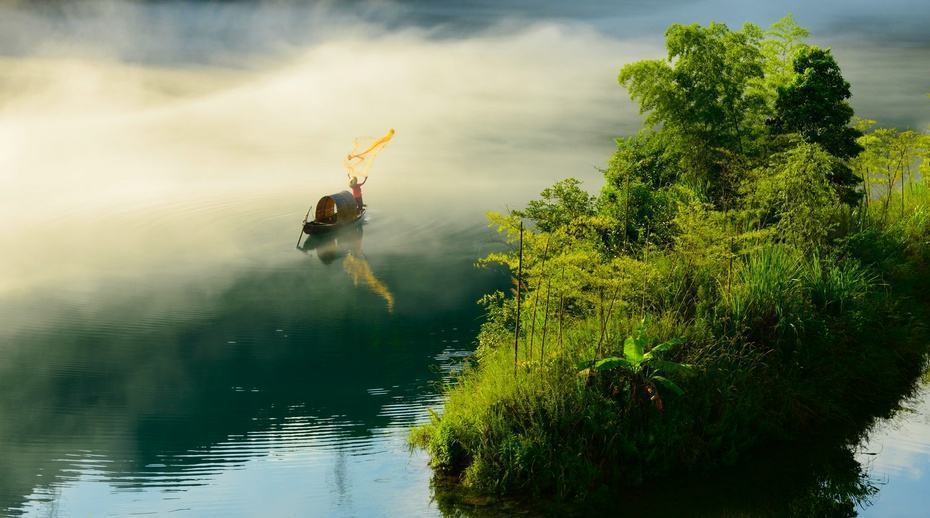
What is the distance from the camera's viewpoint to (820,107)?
17266 millimetres

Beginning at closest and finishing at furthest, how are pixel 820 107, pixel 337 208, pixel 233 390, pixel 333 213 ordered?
pixel 233 390 < pixel 820 107 < pixel 337 208 < pixel 333 213

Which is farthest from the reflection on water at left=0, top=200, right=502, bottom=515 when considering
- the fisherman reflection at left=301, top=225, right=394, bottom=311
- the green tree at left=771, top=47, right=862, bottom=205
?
the green tree at left=771, top=47, right=862, bottom=205

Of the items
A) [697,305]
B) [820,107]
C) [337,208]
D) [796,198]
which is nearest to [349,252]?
[337,208]

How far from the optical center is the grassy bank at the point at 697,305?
1022cm

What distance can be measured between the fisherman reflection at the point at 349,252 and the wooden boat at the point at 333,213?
0.56 m

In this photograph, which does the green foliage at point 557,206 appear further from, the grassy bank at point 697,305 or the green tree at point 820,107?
the green tree at point 820,107

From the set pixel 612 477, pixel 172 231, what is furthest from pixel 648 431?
pixel 172 231

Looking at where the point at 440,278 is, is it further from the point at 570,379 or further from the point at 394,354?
the point at 570,379

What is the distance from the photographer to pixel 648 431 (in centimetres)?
1030

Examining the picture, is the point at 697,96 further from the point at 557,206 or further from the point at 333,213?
the point at 333,213

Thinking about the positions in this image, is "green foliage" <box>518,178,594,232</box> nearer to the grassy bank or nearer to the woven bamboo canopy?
the grassy bank

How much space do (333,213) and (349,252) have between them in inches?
63.9

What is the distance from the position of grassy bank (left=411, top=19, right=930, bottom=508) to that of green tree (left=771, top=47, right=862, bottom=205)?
4cm

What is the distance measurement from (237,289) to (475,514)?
60.4ft
